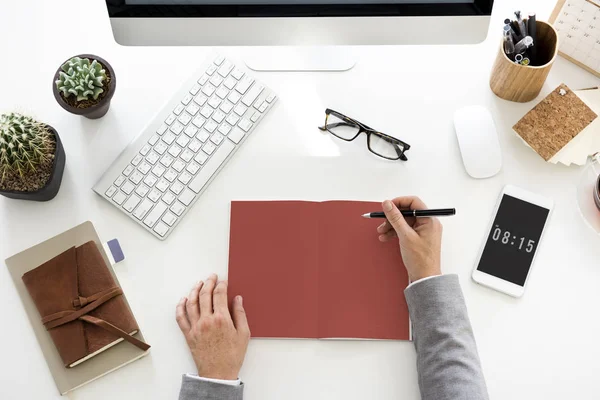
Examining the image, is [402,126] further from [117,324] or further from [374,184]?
[117,324]

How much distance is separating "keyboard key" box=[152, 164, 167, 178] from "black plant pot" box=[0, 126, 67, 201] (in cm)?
16

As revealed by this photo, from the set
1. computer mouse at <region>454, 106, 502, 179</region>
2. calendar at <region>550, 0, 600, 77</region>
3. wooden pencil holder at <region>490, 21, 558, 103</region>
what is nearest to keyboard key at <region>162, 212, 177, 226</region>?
computer mouse at <region>454, 106, 502, 179</region>

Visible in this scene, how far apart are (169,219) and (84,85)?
0.89ft

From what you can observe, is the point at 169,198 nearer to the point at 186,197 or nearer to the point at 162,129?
the point at 186,197

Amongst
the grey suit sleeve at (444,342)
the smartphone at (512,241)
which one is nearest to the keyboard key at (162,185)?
the grey suit sleeve at (444,342)

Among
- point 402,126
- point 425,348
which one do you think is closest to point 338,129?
point 402,126

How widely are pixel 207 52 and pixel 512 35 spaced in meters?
0.56

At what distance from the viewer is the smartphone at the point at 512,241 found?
92 cm

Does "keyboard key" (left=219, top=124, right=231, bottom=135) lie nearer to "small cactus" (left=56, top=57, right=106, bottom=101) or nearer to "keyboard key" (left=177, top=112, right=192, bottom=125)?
"keyboard key" (left=177, top=112, right=192, bottom=125)

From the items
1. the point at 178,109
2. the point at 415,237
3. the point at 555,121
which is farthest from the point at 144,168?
the point at 555,121

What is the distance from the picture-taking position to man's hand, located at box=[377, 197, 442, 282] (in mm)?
891

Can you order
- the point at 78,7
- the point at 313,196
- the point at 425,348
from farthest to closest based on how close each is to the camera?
the point at 78,7
the point at 313,196
the point at 425,348

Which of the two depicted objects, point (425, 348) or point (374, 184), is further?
point (374, 184)

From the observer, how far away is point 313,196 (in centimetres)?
97
